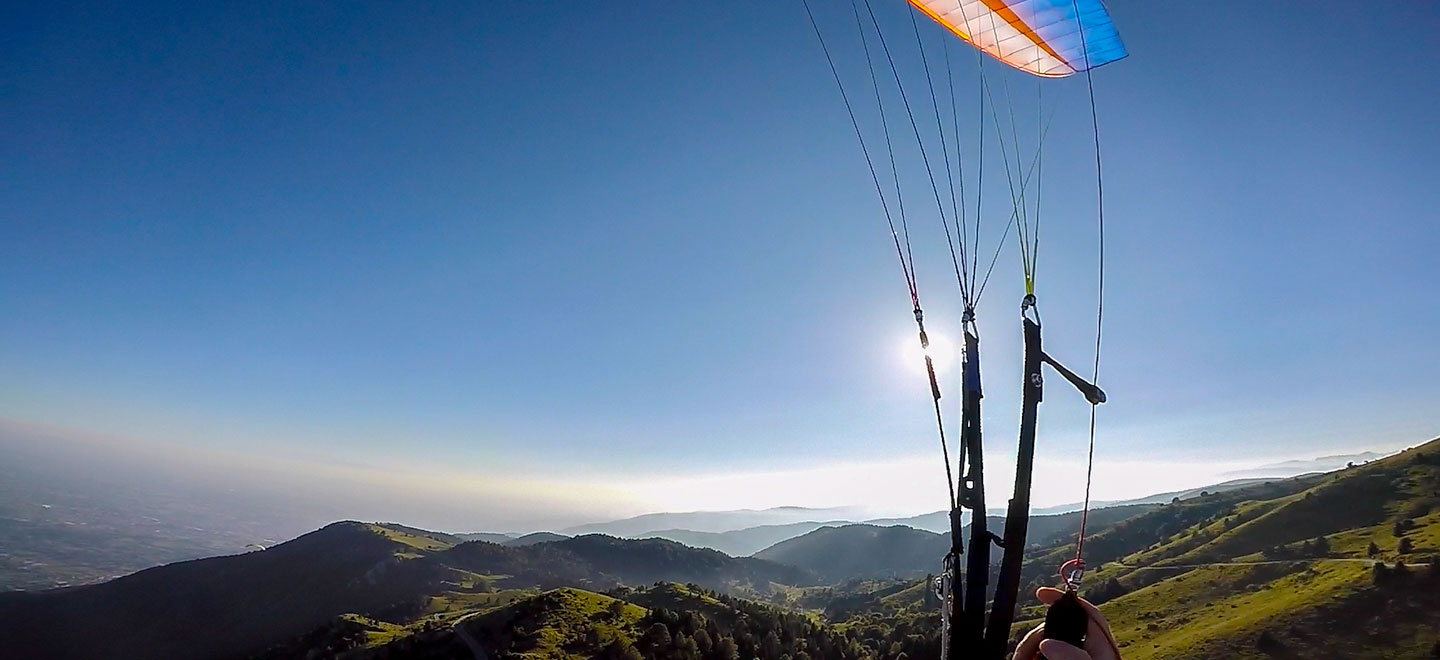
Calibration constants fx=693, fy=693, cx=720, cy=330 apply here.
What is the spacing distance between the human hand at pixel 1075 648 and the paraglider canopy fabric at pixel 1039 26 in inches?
249

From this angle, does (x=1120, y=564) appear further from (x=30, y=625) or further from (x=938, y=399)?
(x=30, y=625)

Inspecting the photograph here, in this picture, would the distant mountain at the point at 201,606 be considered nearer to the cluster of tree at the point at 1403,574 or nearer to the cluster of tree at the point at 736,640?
the cluster of tree at the point at 736,640

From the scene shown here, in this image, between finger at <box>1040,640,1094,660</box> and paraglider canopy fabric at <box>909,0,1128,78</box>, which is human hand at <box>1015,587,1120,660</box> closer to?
finger at <box>1040,640,1094,660</box>

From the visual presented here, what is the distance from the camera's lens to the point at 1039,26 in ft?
27.0

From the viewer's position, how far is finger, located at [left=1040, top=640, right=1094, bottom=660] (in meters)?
3.21

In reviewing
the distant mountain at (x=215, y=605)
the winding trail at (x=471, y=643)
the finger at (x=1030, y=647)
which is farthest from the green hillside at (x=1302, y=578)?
the distant mountain at (x=215, y=605)

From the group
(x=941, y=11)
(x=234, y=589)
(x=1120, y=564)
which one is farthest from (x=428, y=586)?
(x=941, y=11)

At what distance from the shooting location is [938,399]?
5.88 metres

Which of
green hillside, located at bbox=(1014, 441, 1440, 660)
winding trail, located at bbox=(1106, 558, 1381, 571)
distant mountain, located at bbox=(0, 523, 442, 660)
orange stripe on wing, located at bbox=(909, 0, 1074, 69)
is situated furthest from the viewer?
distant mountain, located at bbox=(0, 523, 442, 660)

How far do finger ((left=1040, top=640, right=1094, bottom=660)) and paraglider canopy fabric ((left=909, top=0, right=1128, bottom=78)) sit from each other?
260 inches

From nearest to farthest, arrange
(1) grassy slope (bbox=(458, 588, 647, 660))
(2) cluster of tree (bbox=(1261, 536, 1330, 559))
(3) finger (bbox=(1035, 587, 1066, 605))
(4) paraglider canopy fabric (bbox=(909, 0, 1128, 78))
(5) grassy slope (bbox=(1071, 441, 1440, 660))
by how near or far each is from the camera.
A: 1. (3) finger (bbox=(1035, 587, 1066, 605))
2. (4) paraglider canopy fabric (bbox=(909, 0, 1128, 78))
3. (5) grassy slope (bbox=(1071, 441, 1440, 660))
4. (1) grassy slope (bbox=(458, 588, 647, 660))
5. (2) cluster of tree (bbox=(1261, 536, 1330, 559))

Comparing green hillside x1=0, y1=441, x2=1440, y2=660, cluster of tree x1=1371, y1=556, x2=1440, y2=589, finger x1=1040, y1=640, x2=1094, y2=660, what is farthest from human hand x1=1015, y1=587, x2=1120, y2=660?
cluster of tree x1=1371, y1=556, x2=1440, y2=589

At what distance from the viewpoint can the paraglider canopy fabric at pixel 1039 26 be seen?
7812 mm

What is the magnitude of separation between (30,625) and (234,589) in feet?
128
